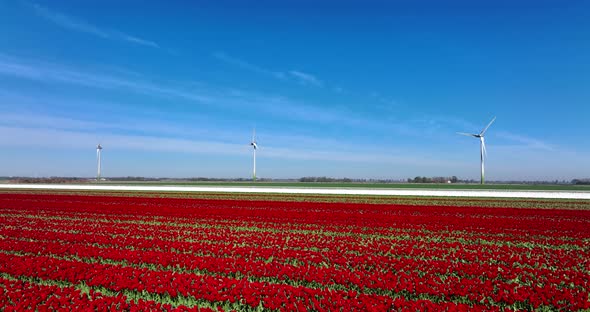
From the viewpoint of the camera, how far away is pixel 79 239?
50.9ft

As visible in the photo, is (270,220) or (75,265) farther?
(270,220)

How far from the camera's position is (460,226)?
2072 cm

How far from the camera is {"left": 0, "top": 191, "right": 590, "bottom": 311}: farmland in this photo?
322 inches

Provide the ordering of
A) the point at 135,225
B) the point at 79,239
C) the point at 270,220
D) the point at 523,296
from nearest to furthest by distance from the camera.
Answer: the point at 523,296, the point at 79,239, the point at 135,225, the point at 270,220

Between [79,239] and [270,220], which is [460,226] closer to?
[270,220]

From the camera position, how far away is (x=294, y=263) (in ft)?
39.3

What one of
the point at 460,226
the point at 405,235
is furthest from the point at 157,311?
the point at 460,226

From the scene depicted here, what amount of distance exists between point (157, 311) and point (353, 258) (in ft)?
20.9

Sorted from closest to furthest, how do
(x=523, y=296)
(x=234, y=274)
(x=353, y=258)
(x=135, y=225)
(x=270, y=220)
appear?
(x=523, y=296) → (x=234, y=274) → (x=353, y=258) → (x=135, y=225) → (x=270, y=220)

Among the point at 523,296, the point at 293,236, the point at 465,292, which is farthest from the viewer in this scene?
the point at 293,236

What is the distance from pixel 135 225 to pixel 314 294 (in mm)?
14526

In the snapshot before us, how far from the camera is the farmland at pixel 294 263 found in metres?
8.19

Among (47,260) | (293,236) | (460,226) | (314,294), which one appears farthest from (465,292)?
(460,226)

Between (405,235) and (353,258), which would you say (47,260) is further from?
(405,235)
